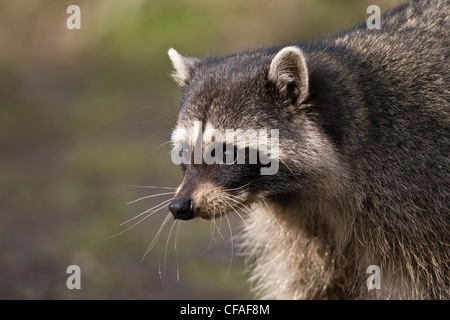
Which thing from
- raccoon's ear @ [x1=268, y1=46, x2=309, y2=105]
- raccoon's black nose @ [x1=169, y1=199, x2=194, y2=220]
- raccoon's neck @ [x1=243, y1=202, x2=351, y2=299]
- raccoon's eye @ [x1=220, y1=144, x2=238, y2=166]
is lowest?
raccoon's neck @ [x1=243, y1=202, x2=351, y2=299]

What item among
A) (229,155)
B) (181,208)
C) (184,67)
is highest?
(184,67)

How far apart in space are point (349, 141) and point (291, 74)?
0.71 m

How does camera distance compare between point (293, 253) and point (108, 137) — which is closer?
point (293, 253)

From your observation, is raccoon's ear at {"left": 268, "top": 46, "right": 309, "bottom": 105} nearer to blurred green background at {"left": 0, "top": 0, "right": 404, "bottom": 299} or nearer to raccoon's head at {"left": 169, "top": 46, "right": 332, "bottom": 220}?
raccoon's head at {"left": 169, "top": 46, "right": 332, "bottom": 220}

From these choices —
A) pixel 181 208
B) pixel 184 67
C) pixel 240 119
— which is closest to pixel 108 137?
pixel 184 67

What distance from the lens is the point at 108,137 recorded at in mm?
14664

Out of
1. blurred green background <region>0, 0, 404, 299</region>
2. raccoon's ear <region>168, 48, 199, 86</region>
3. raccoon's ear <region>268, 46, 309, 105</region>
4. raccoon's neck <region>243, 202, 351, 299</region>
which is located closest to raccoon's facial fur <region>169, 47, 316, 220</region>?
raccoon's ear <region>268, 46, 309, 105</region>

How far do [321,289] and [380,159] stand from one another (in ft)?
6.01

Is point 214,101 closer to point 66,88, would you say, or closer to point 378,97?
point 378,97

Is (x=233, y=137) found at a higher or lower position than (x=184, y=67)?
lower

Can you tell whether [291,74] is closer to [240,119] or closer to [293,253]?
[240,119]

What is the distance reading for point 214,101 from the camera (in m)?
6.12

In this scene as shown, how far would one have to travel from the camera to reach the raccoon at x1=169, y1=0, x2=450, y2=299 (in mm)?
6031

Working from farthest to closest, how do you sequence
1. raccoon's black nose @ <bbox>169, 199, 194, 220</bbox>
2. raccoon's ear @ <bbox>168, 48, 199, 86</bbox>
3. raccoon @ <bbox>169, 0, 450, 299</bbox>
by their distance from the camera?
raccoon's ear @ <bbox>168, 48, 199, 86</bbox> → raccoon @ <bbox>169, 0, 450, 299</bbox> → raccoon's black nose @ <bbox>169, 199, 194, 220</bbox>
